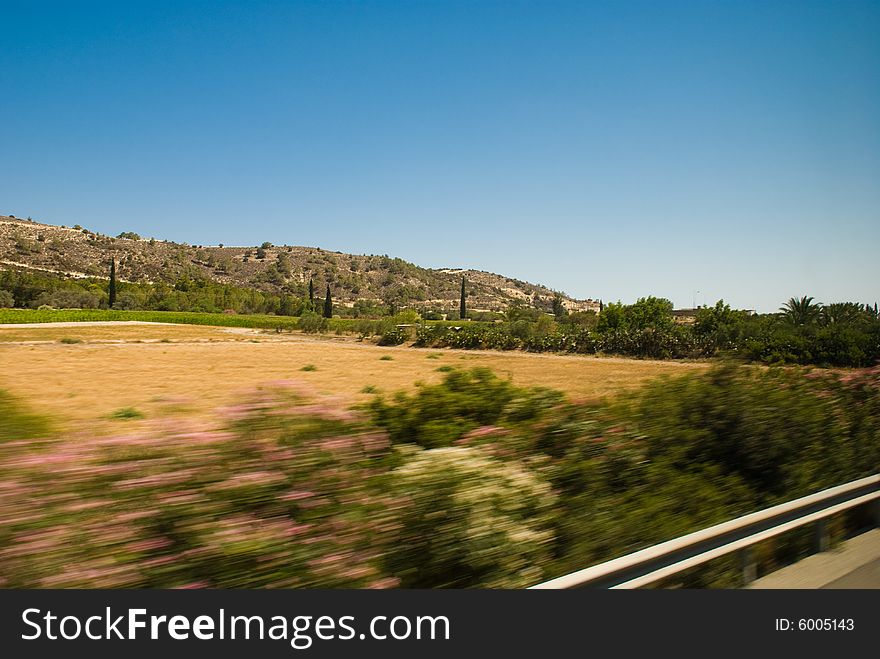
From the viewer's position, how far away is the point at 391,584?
3.80 m

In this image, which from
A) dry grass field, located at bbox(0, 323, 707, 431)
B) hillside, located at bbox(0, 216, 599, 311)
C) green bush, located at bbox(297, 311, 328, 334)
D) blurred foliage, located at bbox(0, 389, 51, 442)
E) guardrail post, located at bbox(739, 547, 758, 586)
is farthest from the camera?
hillside, located at bbox(0, 216, 599, 311)

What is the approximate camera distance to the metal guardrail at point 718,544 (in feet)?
11.9

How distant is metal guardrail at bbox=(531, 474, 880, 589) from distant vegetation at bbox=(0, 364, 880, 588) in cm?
33

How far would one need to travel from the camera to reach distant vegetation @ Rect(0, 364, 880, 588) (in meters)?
3.28

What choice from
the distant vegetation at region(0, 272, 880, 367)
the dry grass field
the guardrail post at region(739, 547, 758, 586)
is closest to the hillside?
the distant vegetation at region(0, 272, 880, 367)

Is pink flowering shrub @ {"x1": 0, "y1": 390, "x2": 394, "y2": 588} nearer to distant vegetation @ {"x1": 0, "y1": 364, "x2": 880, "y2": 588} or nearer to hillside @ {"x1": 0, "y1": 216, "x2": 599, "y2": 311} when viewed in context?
distant vegetation @ {"x1": 0, "y1": 364, "x2": 880, "y2": 588}

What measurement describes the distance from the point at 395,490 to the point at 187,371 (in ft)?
105

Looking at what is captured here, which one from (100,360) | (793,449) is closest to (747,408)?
(793,449)

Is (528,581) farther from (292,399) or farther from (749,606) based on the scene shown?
(292,399)

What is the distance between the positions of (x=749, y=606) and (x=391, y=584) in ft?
7.72

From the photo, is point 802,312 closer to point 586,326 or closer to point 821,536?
point 586,326

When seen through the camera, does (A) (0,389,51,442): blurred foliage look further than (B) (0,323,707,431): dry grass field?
No

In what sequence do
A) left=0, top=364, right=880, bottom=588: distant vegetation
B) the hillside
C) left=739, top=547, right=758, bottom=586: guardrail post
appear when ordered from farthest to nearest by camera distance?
the hillside
left=739, top=547, right=758, bottom=586: guardrail post
left=0, top=364, right=880, bottom=588: distant vegetation

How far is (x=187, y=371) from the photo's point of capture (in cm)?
3344
